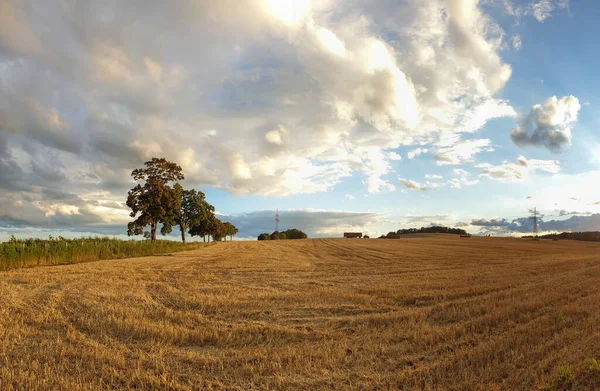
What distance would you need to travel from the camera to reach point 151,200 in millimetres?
53906

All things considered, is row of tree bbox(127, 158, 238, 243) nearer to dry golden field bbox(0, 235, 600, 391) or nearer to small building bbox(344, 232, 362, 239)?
dry golden field bbox(0, 235, 600, 391)

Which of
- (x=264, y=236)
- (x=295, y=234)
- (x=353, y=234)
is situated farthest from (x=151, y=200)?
(x=295, y=234)

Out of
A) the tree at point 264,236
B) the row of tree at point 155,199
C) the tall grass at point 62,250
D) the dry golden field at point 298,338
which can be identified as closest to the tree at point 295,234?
the tree at point 264,236

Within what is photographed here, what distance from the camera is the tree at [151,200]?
54.0m

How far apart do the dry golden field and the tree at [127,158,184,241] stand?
40.1 metres

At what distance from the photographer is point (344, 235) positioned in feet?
371

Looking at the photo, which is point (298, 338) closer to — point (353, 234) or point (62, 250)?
point (62, 250)

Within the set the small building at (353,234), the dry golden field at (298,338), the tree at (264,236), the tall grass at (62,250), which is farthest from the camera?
the tree at (264,236)

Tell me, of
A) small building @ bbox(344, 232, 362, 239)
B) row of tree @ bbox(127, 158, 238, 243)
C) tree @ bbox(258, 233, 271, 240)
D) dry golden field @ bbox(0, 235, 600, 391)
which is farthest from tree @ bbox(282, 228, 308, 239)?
dry golden field @ bbox(0, 235, 600, 391)

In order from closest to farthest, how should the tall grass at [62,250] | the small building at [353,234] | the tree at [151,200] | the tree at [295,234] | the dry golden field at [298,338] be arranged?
1. the dry golden field at [298,338]
2. the tall grass at [62,250]
3. the tree at [151,200]
4. the small building at [353,234]
5. the tree at [295,234]

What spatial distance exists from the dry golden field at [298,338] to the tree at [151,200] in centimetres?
4012

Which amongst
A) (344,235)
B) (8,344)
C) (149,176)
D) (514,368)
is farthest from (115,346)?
(344,235)

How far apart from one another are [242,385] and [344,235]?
354ft

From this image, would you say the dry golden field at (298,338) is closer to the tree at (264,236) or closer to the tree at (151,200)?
the tree at (151,200)
